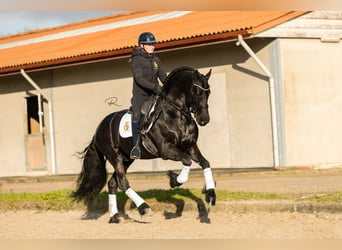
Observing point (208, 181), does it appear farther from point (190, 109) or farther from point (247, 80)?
point (247, 80)

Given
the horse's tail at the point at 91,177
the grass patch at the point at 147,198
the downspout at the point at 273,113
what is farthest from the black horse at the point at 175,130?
the downspout at the point at 273,113

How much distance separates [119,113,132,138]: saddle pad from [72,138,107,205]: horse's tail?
41.0 inches

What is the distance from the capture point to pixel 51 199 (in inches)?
514

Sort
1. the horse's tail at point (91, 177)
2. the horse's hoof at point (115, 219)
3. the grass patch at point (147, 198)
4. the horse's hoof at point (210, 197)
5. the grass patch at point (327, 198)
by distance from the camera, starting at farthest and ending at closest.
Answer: the horse's tail at point (91, 177) < the grass patch at point (147, 198) < the horse's hoof at point (115, 219) < the grass patch at point (327, 198) < the horse's hoof at point (210, 197)

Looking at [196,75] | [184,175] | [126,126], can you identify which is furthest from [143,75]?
[184,175]

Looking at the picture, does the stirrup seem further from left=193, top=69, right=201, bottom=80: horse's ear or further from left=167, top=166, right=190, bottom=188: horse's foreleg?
left=193, top=69, right=201, bottom=80: horse's ear

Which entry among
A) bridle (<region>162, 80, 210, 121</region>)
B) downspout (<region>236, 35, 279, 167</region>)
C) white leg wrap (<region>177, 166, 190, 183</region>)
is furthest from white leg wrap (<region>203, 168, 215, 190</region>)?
downspout (<region>236, 35, 279, 167</region>)

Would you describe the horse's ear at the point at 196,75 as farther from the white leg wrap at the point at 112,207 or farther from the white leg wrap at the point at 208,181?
the white leg wrap at the point at 112,207

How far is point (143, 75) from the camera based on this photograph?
1012 centimetres

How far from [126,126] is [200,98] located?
1.85 meters

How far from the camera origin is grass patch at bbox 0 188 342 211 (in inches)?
433

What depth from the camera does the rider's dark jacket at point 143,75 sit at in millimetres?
10023

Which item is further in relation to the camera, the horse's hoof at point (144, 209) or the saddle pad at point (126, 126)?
the saddle pad at point (126, 126)

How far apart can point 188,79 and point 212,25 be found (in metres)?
9.31
